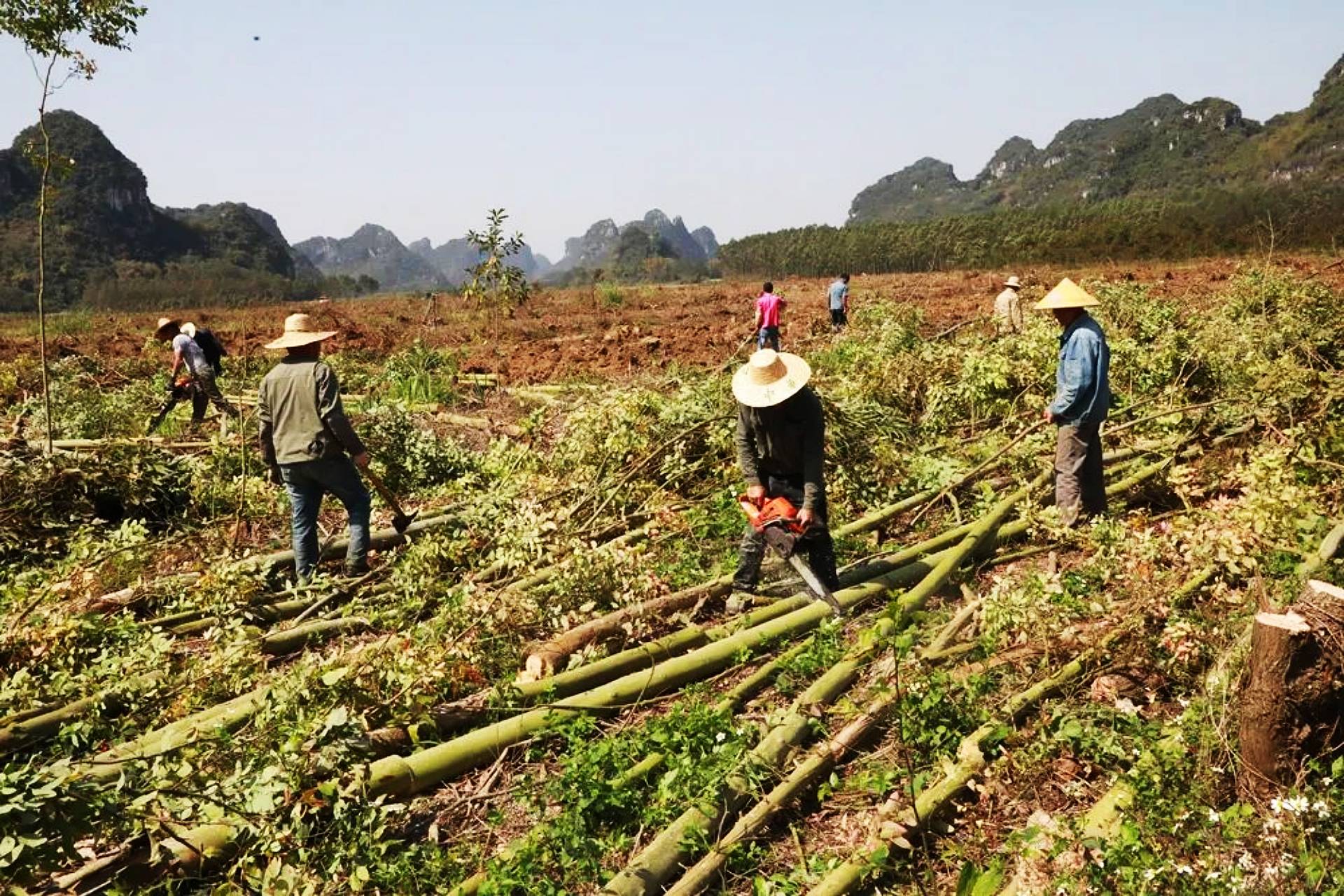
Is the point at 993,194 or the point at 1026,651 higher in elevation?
the point at 993,194

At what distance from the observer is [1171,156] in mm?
123938

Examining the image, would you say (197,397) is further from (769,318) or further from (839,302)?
(839,302)

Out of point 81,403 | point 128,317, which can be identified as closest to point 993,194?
point 128,317

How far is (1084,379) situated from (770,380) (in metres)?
2.06

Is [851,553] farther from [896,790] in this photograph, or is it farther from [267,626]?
[267,626]

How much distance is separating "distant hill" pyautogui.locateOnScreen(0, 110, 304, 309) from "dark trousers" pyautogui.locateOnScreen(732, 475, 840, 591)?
252 feet

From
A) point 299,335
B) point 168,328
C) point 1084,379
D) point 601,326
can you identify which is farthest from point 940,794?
point 601,326

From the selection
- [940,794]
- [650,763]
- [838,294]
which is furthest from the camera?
[838,294]

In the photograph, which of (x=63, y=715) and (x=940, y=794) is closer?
(x=940, y=794)

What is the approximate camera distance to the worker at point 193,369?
8.48 metres

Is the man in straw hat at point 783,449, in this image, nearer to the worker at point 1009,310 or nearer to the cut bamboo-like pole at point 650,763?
the cut bamboo-like pole at point 650,763

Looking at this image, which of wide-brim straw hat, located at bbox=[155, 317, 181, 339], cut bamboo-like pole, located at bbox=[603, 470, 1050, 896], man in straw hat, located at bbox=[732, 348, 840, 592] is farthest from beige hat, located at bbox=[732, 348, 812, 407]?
wide-brim straw hat, located at bbox=[155, 317, 181, 339]

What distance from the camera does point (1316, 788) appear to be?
103 inches

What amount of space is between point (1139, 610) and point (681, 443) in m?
3.32
